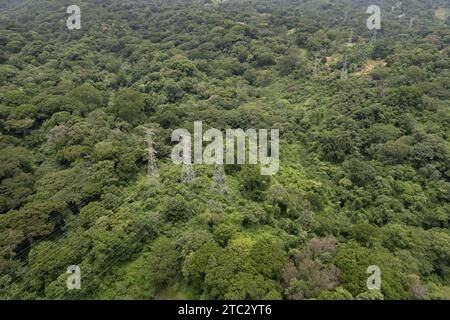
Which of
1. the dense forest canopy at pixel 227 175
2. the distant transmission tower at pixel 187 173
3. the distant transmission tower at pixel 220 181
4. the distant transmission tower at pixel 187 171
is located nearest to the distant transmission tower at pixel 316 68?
the dense forest canopy at pixel 227 175

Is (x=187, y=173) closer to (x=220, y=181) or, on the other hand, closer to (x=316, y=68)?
(x=220, y=181)

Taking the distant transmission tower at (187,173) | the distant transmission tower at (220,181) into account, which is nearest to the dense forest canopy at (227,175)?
the distant transmission tower at (187,173)

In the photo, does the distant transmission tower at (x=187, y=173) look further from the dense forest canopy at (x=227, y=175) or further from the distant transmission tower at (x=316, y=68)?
the distant transmission tower at (x=316, y=68)

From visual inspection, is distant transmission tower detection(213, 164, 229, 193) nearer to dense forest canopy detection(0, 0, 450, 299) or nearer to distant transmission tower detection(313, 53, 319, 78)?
dense forest canopy detection(0, 0, 450, 299)

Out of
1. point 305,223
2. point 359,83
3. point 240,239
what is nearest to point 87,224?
point 240,239

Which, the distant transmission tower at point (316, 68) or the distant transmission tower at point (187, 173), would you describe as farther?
the distant transmission tower at point (316, 68)

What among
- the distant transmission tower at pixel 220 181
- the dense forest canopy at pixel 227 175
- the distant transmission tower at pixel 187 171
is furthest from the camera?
the distant transmission tower at pixel 187 171

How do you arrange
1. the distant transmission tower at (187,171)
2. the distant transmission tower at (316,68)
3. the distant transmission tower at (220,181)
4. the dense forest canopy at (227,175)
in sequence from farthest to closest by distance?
1. the distant transmission tower at (316,68)
2. the distant transmission tower at (187,171)
3. the distant transmission tower at (220,181)
4. the dense forest canopy at (227,175)

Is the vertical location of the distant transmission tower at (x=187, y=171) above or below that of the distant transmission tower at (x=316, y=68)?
below
